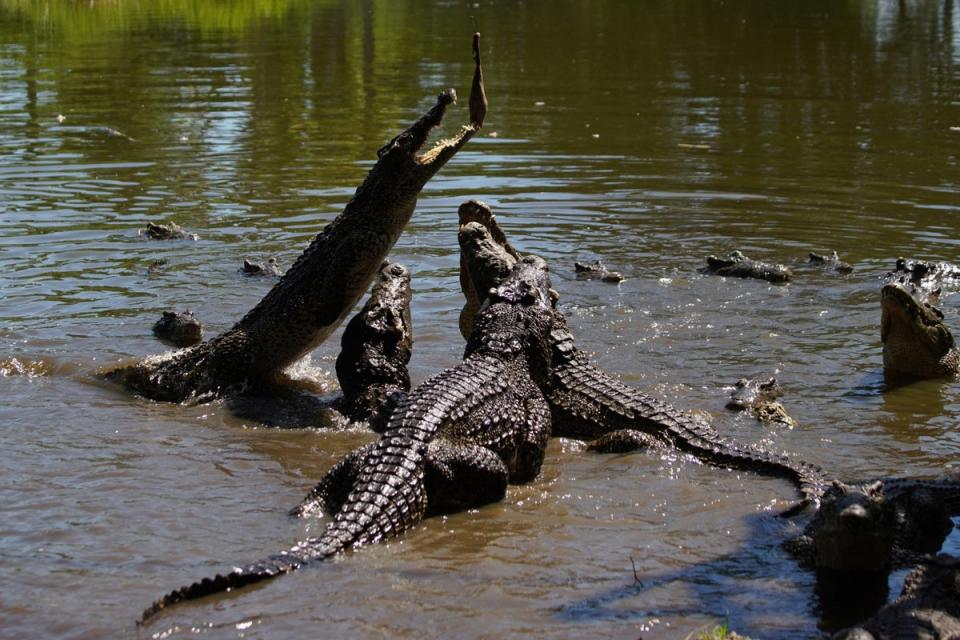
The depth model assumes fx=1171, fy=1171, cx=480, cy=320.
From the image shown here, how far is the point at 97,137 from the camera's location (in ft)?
55.4

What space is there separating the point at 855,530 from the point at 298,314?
423 cm

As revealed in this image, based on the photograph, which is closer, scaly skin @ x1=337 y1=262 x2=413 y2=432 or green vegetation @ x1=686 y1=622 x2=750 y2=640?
green vegetation @ x1=686 y1=622 x2=750 y2=640

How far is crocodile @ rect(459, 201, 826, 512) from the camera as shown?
6.31 metres

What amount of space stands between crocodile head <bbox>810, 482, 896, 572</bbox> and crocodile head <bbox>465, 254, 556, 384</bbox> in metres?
2.41

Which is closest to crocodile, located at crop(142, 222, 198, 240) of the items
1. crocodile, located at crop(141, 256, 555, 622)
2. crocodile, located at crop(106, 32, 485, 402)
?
crocodile, located at crop(106, 32, 485, 402)

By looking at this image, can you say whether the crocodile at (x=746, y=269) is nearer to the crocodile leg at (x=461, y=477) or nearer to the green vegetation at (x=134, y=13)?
the crocodile leg at (x=461, y=477)

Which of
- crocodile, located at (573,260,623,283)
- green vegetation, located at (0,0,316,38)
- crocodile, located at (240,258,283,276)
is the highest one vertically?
green vegetation, located at (0,0,316,38)

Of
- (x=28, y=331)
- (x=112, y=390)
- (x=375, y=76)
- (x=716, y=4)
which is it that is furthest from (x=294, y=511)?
(x=716, y=4)

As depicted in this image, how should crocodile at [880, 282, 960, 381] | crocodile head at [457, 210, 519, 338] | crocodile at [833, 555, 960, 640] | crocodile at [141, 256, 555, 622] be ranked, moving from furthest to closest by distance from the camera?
crocodile head at [457, 210, 519, 338] → crocodile at [880, 282, 960, 381] → crocodile at [141, 256, 555, 622] → crocodile at [833, 555, 960, 640]

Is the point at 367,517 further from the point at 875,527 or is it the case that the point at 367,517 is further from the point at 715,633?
the point at 875,527

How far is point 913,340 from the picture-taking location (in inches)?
316

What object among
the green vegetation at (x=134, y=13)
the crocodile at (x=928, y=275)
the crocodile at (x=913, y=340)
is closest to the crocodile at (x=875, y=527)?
the crocodile at (x=913, y=340)

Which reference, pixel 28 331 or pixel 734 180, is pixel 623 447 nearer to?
pixel 28 331

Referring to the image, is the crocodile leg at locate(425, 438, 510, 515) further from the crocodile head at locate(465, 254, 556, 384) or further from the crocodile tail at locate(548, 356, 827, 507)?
the crocodile tail at locate(548, 356, 827, 507)
